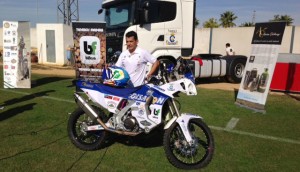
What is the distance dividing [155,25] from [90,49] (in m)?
2.22

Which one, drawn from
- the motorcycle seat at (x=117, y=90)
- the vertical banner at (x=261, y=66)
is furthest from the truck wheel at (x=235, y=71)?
the motorcycle seat at (x=117, y=90)

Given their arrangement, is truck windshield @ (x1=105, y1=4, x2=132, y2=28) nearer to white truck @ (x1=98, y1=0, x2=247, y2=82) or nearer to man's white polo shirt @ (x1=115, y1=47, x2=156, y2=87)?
white truck @ (x1=98, y1=0, x2=247, y2=82)

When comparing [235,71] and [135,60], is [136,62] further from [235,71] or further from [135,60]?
[235,71]

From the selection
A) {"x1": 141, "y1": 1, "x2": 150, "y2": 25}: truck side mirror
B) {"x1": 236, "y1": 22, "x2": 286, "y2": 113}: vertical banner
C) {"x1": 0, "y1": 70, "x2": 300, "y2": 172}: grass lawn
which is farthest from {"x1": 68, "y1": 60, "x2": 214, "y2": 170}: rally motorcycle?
{"x1": 141, "y1": 1, "x2": 150, "y2": 25}: truck side mirror

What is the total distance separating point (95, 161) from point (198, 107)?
4069 mm

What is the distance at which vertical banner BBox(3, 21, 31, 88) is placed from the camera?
10.2 metres

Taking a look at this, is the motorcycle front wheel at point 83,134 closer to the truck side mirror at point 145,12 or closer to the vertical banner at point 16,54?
the truck side mirror at point 145,12

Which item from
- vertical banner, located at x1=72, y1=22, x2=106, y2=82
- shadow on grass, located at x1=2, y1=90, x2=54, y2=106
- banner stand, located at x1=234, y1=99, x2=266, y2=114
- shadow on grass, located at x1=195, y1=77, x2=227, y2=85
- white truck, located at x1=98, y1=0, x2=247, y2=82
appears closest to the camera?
banner stand, located at x1=234, y1=99, x2=266, y2=114

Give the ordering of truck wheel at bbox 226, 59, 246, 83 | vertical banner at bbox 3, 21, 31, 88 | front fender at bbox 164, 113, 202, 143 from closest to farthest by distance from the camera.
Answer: front fender at bbox 164, 113, 202, 143
vertical banner at bbox 3, 21, 31, 88
truck wheel at bbox 226, 59, 246, 83

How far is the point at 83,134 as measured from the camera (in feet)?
16.3

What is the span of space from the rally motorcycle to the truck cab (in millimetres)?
5392

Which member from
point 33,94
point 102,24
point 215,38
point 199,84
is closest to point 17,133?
point 33,94

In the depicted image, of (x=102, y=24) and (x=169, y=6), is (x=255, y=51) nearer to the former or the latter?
(x=169, y=6)

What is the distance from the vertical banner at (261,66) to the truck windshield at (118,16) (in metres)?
3.96
